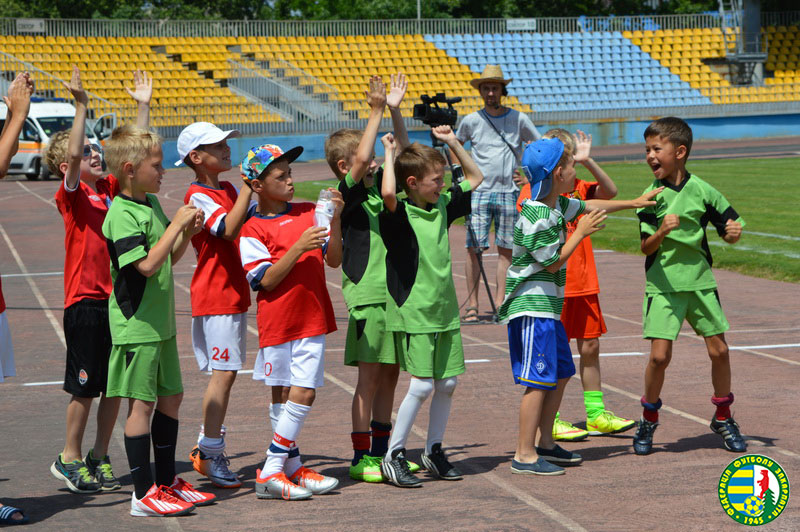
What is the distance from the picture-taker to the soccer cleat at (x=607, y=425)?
6.46 meters

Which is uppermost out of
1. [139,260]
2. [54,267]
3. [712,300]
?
[139,260]

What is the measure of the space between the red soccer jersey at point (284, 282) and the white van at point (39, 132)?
28032 millimetres

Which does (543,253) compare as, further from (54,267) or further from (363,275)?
(54,267)

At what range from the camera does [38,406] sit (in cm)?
720

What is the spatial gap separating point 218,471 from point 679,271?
9.20 ft

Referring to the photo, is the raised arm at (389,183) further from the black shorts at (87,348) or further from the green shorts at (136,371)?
the black shorts at (87,348)

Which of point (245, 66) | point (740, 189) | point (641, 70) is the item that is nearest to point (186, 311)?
point (740, 189)

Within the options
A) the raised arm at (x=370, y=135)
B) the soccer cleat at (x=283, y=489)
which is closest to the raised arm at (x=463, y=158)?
the raised arm at (x=370, y=135)

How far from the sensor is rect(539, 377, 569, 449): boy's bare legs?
19.2 feet

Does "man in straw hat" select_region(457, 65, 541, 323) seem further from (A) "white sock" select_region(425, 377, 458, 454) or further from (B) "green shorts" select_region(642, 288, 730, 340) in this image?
(A) "white sock" select_region(425, 377, 458, 454)

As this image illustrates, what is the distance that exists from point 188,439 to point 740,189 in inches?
718

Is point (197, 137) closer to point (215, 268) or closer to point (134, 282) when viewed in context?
point (215, 268)

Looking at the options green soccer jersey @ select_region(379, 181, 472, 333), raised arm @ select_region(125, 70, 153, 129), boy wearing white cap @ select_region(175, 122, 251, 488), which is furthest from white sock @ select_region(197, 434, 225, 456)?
raised arm @ select_region(125, 70, 153, 129)

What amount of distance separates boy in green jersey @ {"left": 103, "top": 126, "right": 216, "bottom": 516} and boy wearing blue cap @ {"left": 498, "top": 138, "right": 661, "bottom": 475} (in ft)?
5.53
